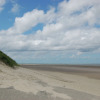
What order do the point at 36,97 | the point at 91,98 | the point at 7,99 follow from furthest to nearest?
the point at 91,98
the point at 36,97
the point at 7,99

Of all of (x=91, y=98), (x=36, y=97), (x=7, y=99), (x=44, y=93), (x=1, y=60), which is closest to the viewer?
(x=7, y=99)

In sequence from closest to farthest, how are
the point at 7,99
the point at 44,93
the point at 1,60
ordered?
the point at 7,99, the point at 44,93, the point at 1,60

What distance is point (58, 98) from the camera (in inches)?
295

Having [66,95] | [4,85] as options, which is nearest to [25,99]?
[4,85]

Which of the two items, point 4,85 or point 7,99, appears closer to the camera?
point 7,99

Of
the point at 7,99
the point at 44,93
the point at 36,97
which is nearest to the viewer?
the point at 7,99

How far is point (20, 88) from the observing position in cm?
787

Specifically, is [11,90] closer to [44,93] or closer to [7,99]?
[7,99]

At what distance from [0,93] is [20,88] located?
1.13 m

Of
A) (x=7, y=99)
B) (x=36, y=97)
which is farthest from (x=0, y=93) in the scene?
(x=36, y=97)

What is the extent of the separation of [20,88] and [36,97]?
109cm

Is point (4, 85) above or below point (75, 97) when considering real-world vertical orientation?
above

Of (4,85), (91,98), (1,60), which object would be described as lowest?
(91,98)

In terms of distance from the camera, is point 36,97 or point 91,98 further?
point 91,98
